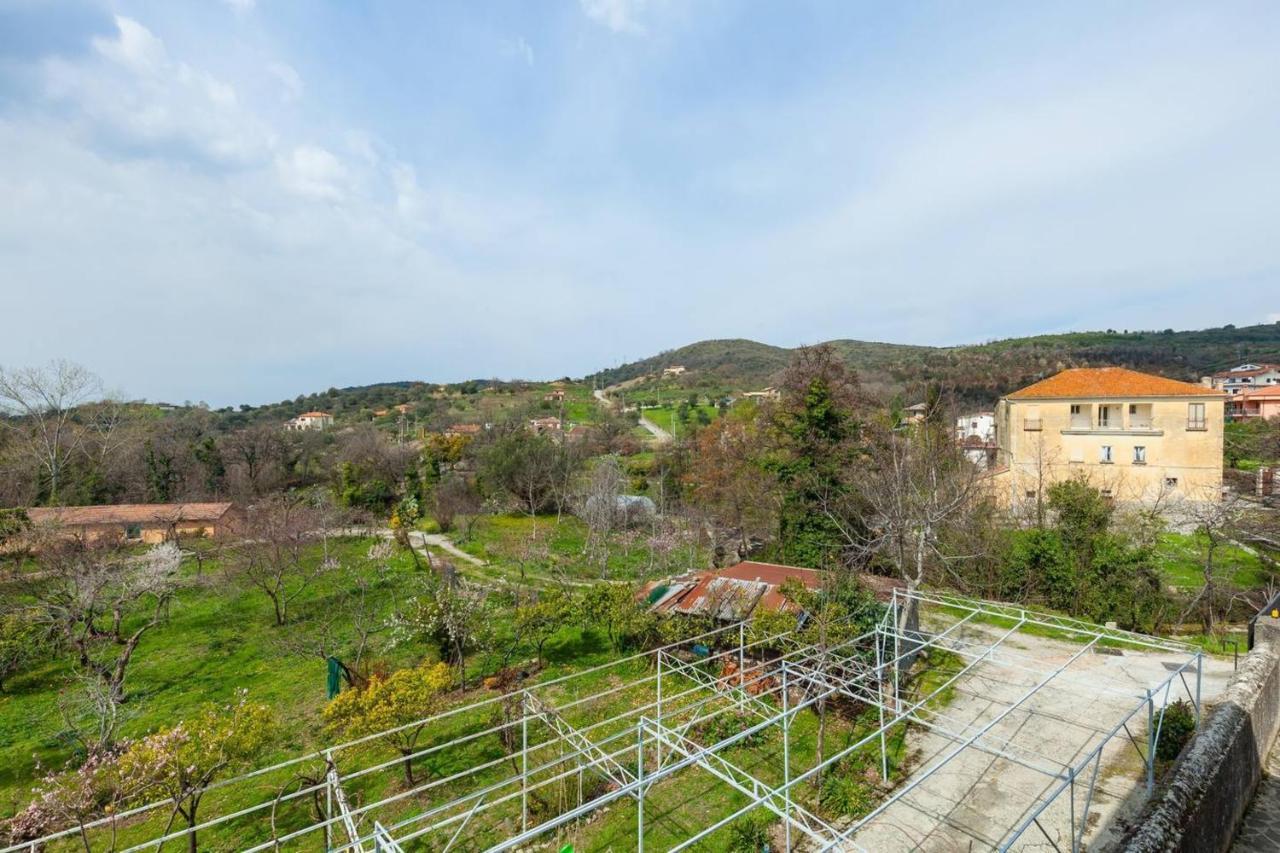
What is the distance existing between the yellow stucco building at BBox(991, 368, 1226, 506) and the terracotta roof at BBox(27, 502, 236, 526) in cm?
4162

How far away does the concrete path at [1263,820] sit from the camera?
5.84 meters

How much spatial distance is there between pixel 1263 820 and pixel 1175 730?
7.21 ft

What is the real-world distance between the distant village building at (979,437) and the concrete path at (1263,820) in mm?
16204

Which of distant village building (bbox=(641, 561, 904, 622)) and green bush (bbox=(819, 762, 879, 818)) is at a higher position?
distant village building (bbox=(641, 561, 904, 622))

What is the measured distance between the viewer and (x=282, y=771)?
34.5 feet

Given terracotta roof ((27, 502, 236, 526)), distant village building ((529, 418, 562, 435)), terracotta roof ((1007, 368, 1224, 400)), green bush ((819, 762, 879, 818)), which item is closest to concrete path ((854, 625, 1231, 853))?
green bush ((819, 762, 879, 818))

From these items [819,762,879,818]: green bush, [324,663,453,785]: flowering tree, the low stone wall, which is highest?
the low stone wall

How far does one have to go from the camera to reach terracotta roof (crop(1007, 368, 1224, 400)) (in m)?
26.4

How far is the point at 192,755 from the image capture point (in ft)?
23.6

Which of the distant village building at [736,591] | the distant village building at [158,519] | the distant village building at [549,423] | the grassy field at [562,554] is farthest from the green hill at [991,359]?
the distant village building at [158,519]

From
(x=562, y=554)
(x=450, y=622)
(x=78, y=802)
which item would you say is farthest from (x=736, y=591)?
(x=562, y=554)

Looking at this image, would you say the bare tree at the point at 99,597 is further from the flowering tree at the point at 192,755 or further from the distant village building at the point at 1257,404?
the distant village building at the point at 1257,404

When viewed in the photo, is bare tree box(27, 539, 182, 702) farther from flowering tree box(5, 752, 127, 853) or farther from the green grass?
the green grass

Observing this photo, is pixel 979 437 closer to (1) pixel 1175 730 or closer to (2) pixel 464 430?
(1) pixel 1175 730
